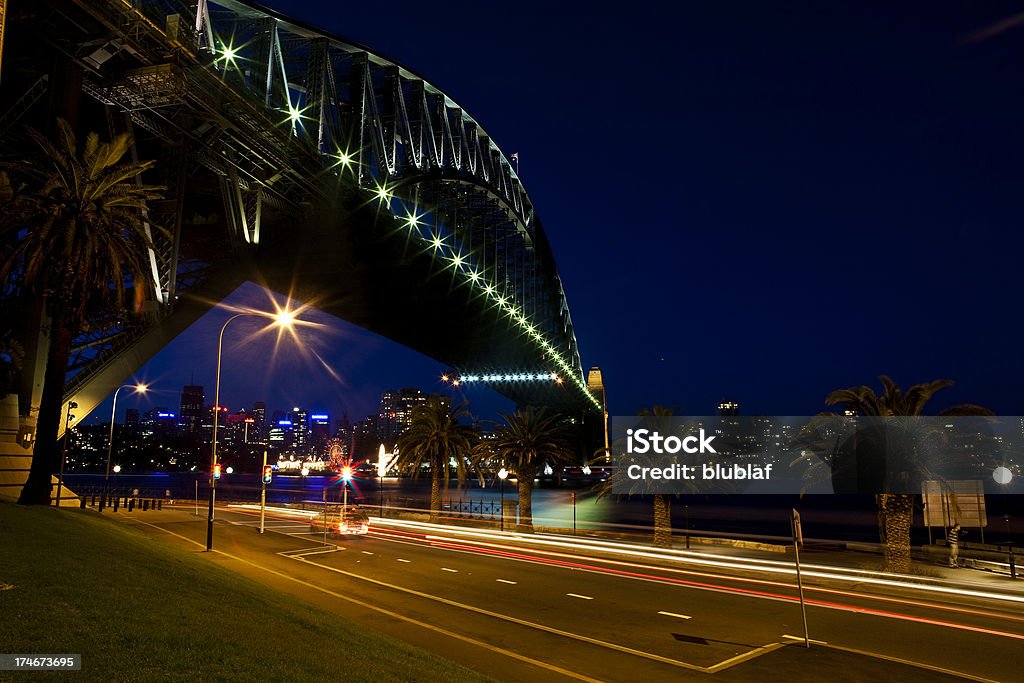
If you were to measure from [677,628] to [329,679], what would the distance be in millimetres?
10124

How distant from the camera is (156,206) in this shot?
120 feet

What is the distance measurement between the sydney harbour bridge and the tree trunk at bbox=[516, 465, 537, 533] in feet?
71.0

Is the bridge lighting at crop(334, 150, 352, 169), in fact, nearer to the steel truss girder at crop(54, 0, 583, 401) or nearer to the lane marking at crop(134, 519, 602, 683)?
the steel truss girder at crop(54, 0, 583, 401)

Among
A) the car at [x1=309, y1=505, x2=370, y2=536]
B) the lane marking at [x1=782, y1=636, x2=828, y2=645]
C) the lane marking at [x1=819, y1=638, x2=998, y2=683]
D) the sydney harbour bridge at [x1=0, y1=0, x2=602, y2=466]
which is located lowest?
the car at [x1=309, y1=505, x2=370, y2=536]

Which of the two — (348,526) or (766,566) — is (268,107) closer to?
(348,526)

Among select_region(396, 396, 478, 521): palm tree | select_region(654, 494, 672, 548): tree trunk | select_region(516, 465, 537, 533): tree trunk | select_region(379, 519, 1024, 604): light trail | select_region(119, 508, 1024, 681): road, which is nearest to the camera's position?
select_region(119, 508, 1024, 681): road

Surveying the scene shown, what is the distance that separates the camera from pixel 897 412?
27719 millimetres

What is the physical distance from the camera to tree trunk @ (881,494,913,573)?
25.7 meters

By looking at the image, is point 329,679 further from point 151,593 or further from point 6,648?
point 151,593

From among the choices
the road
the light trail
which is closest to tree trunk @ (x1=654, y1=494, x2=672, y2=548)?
the light trail

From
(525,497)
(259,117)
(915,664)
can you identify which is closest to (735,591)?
(915,664)

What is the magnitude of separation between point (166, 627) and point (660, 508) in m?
29.9

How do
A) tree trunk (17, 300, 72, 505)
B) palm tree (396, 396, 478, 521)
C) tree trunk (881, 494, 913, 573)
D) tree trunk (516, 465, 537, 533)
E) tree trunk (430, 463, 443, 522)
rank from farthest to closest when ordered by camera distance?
palm tree (396, 396, 478, 521) → tree trunk (430, 463, 443, 522) → tree trunk (516, 465, 537, 533) → tree trunk (881, 494, 913, 573) → tree trunk (17, 300, 72, 505)

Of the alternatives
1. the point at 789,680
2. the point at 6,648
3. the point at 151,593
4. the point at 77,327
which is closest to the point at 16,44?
the point at 77,327
